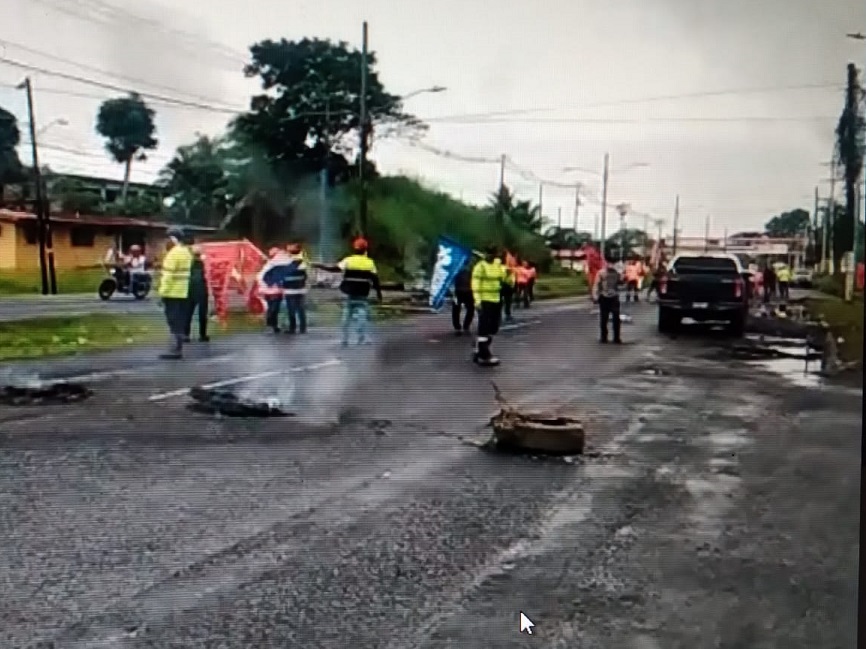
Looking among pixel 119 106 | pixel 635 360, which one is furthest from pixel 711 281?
pixel 119 106

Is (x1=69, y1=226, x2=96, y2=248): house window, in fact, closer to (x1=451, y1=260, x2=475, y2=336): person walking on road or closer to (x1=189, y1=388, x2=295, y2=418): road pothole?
(x1=189, y1=388, x2=295, y2=418): road pothole

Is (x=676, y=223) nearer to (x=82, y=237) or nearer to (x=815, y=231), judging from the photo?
(x=815, y=231)

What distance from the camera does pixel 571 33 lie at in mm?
1605

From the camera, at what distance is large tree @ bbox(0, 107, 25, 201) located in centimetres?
160

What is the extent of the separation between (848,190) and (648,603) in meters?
0.61

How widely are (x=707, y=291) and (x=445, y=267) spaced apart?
385 mm

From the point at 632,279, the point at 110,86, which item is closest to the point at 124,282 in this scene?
the point at 110,86

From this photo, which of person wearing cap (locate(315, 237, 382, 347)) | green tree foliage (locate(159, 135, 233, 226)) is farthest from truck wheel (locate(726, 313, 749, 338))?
green tree foliage (locate(159, 135, 233, 226))

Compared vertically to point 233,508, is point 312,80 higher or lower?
higher

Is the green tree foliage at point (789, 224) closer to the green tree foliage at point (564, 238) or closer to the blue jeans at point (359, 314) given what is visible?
the green tree foliage at point (564, 238)

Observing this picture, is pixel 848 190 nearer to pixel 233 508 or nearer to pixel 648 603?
pixel 648 603

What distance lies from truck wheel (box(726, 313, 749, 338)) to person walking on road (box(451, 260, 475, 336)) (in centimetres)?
38

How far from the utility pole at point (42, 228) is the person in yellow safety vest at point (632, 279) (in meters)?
0.81

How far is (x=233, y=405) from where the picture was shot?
5.31ft
